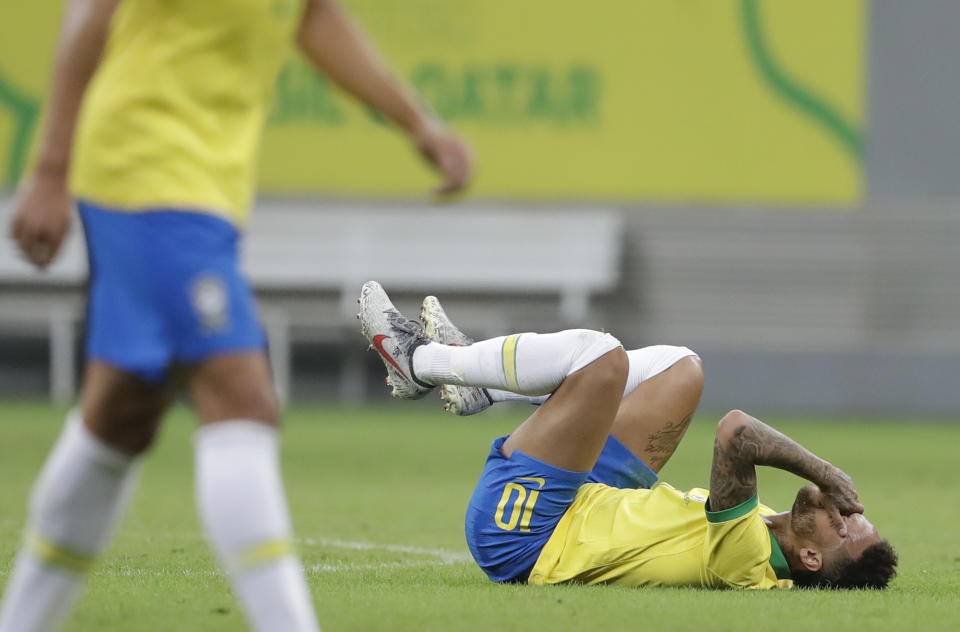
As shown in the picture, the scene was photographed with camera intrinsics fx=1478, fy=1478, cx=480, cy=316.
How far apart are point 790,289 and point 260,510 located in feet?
56.3

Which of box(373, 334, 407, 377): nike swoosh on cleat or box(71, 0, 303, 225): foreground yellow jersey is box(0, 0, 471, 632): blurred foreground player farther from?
box(373, 334, 407, 377): nike swoosh on cleat

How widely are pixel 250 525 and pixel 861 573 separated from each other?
2679mm

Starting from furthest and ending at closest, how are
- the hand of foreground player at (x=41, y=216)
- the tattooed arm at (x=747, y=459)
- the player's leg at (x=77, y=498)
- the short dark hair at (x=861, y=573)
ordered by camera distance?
the short dark hair at (x=861, y=573)
the tattooed arm at (x=747, y=459)
the player's leg at (x=77, y=498)
the hand of foreground player at (x=41, y=216)

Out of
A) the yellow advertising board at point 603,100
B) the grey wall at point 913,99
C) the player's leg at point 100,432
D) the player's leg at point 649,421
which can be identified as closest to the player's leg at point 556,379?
the player's leg at point 649,421

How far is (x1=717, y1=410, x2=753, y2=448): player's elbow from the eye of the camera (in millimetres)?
4566

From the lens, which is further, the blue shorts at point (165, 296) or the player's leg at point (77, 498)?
the player's leg at point (77, 498)

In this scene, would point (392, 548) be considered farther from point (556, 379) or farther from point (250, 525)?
point (250, 525)

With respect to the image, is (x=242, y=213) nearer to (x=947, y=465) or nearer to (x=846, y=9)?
(x=947, y=465)

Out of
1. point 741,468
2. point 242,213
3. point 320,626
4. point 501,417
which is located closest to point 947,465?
point 501,417

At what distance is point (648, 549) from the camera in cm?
495

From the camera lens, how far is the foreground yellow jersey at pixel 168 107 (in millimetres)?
2947

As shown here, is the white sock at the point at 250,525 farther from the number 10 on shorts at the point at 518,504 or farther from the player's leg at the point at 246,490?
the number 10 on shorts at the point at 518,504

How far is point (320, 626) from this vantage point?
407 centimetres

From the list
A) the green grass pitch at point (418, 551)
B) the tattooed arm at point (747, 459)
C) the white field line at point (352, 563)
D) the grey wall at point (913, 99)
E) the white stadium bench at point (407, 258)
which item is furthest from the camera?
the grey wall at point (913, 99)
